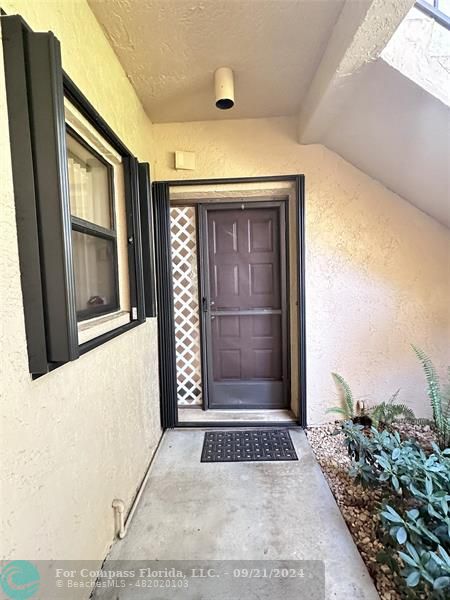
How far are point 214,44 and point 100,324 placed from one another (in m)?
1.55

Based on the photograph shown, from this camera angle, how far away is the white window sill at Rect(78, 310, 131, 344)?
1.27 meters

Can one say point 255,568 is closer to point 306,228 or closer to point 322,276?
point 322,276

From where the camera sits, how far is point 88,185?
1.50 meters

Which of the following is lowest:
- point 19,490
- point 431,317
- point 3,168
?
point 19,490

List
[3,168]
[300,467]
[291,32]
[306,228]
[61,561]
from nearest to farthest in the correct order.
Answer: [3,168], [61,561], [291,32], [300,467], [306,228]

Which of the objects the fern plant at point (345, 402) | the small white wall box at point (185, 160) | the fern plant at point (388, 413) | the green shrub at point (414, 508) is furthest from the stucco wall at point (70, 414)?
the fern plant at point (388, 413)

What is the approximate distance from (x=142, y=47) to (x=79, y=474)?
204cm

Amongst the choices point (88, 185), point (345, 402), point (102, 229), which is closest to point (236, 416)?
point (345, 402)

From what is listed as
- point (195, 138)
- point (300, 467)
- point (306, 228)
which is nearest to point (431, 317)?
point (306, 228)

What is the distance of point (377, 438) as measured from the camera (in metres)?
1.62

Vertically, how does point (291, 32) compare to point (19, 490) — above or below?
above

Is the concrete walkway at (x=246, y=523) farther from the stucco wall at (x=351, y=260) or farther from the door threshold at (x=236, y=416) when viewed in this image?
the stucco wall at (x=351, y=260)

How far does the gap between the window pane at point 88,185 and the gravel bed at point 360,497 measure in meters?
1.98

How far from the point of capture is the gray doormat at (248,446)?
7.03ft
